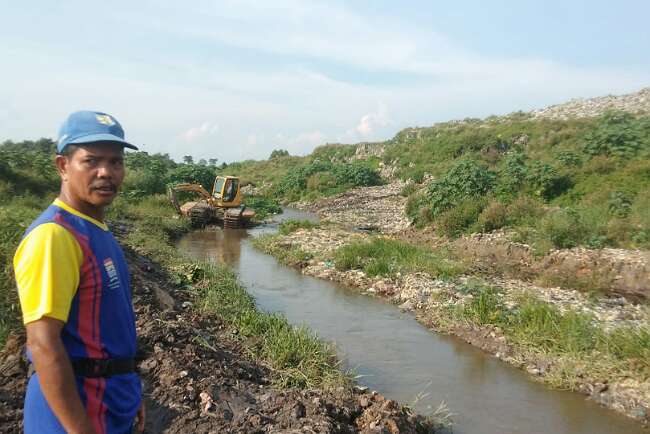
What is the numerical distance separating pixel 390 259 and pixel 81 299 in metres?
10.8

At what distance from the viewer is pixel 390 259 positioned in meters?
12.4

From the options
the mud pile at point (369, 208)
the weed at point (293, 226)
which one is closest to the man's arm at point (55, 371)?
the weed at point (293, 226)

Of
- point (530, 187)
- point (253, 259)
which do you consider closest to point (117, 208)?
point (253, 259)

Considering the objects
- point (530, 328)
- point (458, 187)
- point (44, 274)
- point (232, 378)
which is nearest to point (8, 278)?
point (232, 378)

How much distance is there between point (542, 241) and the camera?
12070 millimetres

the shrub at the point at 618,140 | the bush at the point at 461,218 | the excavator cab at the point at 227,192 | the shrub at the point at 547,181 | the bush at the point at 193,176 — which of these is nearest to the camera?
the bush at the point at 461,218

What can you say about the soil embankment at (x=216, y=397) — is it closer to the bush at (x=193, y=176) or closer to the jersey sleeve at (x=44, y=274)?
the jersey sleeve at (x=44, y=274)

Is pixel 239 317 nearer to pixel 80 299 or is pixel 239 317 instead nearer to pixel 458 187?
pixel 80 299

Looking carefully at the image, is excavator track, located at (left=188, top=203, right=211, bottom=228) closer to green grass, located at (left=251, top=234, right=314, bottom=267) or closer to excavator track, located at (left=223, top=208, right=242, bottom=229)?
excavator track, located at (left=223, top=208, right=242, bottom=229)

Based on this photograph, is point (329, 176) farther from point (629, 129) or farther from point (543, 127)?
point (629, 129)

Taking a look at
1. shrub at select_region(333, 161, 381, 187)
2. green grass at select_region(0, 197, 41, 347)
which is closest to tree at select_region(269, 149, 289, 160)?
shrub at select_region(333, 161, 381, 187)

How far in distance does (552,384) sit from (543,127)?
22.7 meters

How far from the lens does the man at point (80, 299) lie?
1.78 metres

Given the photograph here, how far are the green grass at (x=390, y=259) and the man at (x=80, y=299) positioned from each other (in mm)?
9435
